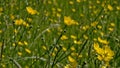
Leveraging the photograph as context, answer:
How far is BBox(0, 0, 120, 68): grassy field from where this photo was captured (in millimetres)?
3043

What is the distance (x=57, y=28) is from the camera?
13.8 ft

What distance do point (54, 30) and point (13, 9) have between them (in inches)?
23.6

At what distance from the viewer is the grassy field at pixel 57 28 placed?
304 centimetres

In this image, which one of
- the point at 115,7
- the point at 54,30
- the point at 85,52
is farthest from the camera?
the point at 115,7

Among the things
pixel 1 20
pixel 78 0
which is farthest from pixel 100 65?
pixel 78 0

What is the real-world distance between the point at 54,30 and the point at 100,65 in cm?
234

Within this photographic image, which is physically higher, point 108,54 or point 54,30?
point 108,54

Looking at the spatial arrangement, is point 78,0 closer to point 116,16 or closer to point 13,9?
point 116,16

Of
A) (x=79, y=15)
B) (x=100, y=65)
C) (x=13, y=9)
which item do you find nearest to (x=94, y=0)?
(x=79, y=15)

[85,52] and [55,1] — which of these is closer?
[85,52]

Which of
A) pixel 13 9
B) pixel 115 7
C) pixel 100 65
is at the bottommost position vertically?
pixel 115 7

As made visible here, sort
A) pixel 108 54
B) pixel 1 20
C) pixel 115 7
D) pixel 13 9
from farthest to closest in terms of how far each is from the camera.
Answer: pixel 115 7 → pixel 13 9 → pixel 1 20 → pixel 108 54

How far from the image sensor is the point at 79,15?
5.38 metres

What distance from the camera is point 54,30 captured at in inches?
165
